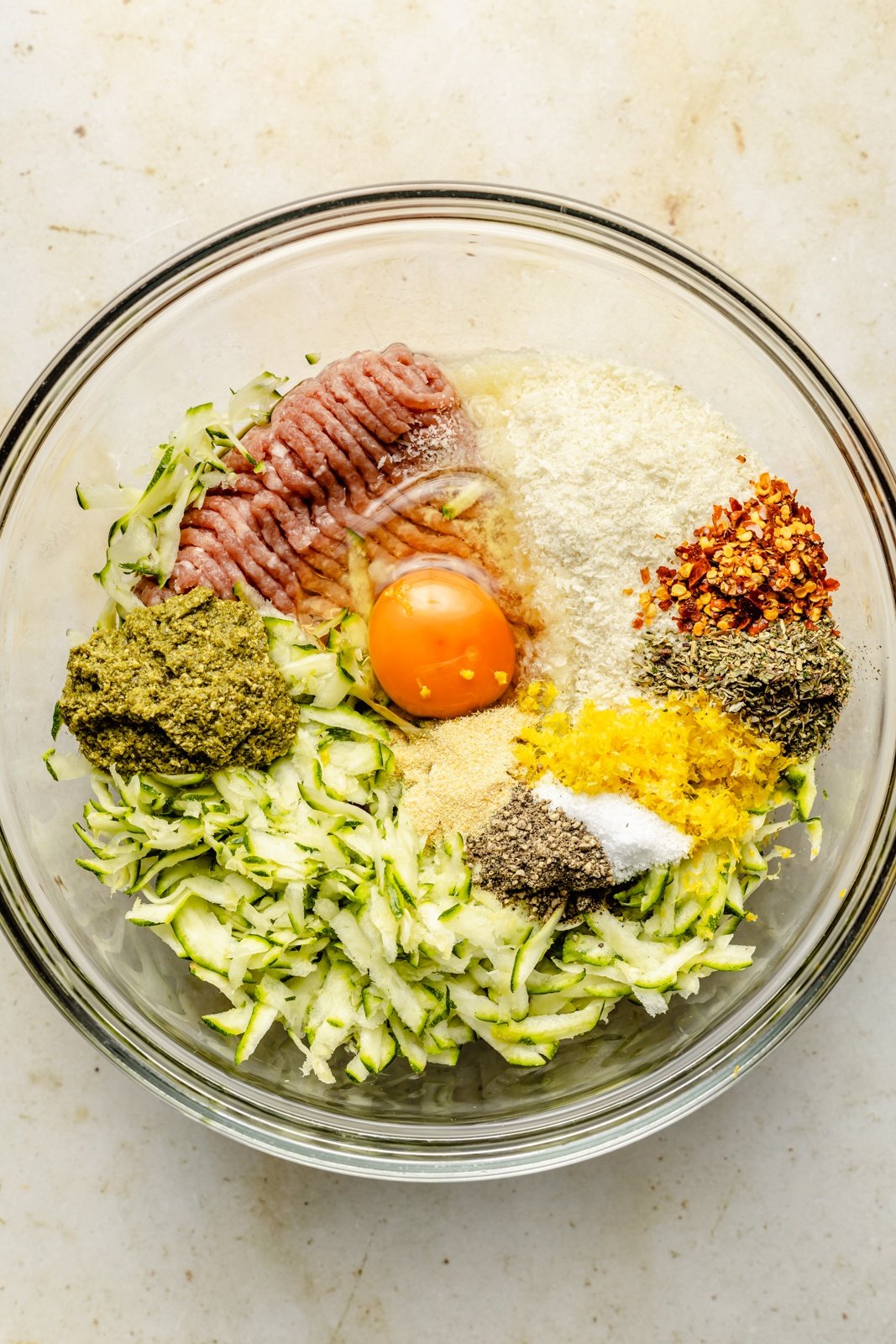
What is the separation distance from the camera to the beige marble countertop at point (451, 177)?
2326 millimetres

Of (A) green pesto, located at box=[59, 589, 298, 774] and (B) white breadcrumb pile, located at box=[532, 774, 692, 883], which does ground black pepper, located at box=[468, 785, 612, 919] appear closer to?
(B) white breadcrumb pile, located at box=[532, 774, 692, 883]

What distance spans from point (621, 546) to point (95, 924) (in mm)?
1485

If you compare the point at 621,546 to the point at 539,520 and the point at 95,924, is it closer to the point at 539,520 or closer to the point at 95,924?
the point at 539,520

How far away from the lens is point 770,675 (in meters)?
1.96

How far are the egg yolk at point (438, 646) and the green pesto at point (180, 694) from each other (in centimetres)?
27

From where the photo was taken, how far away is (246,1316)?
2.33 m

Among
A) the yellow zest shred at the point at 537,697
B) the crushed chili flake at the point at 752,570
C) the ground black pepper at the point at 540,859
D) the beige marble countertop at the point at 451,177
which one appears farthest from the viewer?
the beige marble countertop at the point at 451,177

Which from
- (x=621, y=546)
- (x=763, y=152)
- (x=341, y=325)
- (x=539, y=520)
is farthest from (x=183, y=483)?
(x=763, y=152)

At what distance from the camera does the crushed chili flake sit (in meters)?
2.03

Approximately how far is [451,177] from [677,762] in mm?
1533

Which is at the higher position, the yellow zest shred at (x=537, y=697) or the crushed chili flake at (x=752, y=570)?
the crushed chili flake at (x=752, y=570)

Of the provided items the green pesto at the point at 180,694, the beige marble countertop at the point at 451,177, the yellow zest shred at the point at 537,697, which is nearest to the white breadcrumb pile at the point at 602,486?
the yellow zest shred at the point at 537,697

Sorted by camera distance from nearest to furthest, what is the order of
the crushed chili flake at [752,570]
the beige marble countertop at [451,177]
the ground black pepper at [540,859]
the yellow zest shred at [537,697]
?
the ground black pepper at [540,859], the crushed chili flake at [752,570], the yellow zest shred at [537,697], the beige marble countertop at [451,177]

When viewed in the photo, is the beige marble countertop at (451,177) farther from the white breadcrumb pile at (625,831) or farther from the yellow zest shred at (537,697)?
the yellow zest shred at (537,697)
